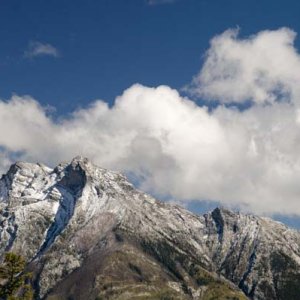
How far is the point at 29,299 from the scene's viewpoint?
96.7m

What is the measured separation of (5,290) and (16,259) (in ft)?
17.0

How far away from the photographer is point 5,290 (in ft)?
300

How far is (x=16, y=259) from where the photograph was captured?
298ft

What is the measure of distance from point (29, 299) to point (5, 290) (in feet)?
21.6

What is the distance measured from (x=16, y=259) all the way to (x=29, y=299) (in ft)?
31.4
